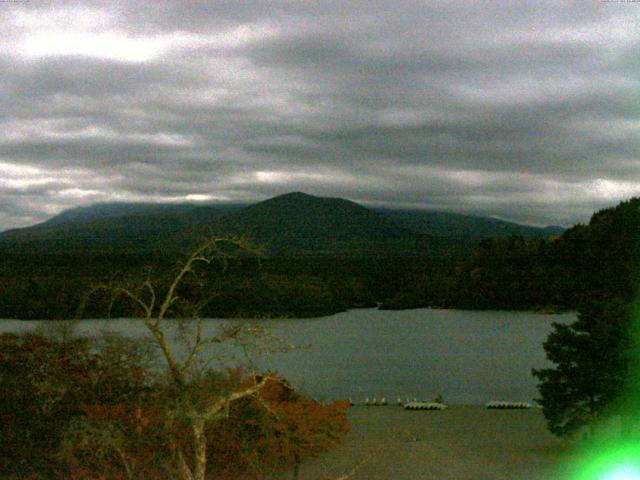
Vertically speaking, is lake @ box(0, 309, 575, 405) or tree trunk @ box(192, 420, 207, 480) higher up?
tree trunk @ box(192, 420, 207, 480)

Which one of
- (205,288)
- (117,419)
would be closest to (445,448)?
(117,419)

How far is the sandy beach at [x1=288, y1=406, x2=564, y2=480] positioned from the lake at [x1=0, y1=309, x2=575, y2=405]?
3923mm

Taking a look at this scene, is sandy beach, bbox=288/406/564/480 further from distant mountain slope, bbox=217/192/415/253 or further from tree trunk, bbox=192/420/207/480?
distant mountain slope, bbox=217/192/415/253

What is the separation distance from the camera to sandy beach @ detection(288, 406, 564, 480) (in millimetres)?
15922

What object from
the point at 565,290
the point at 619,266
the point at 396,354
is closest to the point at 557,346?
the point at 619,266

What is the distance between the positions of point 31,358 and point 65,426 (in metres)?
2.11

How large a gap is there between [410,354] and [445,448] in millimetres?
22549

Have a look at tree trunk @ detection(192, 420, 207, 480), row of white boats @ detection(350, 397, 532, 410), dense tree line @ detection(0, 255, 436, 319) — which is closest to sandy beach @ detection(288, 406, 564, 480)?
row of white boats @ detection(350, 397, 532, 410)

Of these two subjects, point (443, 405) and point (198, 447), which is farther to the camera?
point (443, 405)

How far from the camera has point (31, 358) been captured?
49.2ft

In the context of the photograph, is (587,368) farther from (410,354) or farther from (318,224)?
(318,224)

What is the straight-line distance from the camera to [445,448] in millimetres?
18766

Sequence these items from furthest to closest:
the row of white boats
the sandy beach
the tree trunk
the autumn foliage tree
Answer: the row of white boats < the sandy beach < the autumn foliage tree < the tree trunk

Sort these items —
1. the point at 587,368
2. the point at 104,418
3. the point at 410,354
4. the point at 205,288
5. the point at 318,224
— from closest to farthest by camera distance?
the point at 104,418
the point at 587,368
the point at 205,288
the point at 410,354
the point at 318,224
